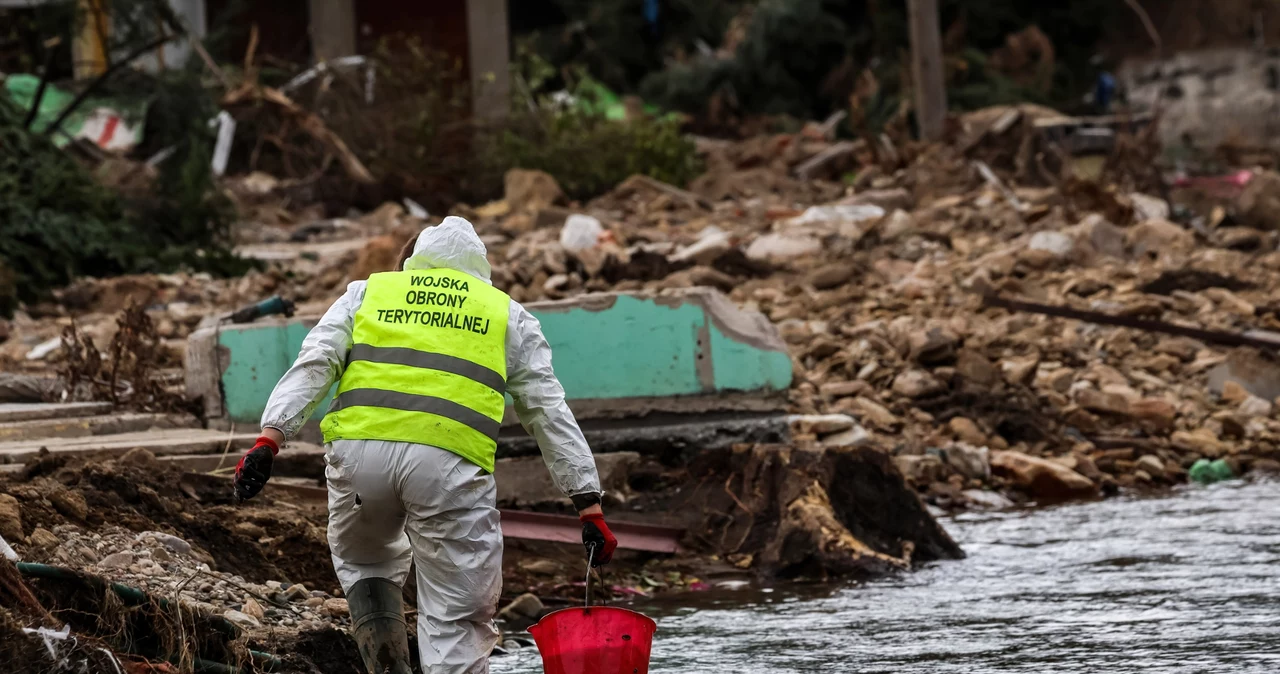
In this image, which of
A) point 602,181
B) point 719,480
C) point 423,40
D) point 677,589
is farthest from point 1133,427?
point 423,40

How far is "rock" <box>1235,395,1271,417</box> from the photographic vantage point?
11.0m

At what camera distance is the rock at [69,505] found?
582 centimetres

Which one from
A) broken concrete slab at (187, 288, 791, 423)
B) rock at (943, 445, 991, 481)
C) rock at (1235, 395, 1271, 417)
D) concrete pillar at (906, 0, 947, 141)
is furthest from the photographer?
concrete pillar at (906, 0, 947, 141)

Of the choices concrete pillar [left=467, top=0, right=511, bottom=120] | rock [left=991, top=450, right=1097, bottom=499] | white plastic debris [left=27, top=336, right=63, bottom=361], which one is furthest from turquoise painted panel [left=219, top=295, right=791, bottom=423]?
concrete pillar [left=467, top=0, right=511, bottom=120]

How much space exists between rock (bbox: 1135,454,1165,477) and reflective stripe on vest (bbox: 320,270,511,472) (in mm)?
6317

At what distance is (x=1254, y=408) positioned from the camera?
11047 millimetres

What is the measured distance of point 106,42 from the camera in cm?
1563

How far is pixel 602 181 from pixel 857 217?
4103 millimetres

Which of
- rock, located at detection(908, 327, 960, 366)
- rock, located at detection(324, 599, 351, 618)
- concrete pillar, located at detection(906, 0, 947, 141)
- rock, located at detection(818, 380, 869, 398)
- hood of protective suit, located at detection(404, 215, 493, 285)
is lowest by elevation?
rock, located at detection(818, 380, 869, 398)

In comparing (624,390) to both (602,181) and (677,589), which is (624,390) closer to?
(677,589)

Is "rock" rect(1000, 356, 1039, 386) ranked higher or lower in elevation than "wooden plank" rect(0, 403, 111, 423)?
lower

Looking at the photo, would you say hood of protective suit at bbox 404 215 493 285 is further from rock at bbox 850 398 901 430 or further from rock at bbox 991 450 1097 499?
rock at bbox 850 398 901 430

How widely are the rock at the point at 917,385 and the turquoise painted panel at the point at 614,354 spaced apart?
295 centimetres

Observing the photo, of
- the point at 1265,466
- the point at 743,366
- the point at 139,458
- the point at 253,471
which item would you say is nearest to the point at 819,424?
the point at 743,366
